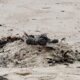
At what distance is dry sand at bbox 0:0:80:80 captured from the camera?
14.1 feet

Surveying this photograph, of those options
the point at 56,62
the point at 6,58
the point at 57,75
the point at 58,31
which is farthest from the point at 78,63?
the point at 58,31

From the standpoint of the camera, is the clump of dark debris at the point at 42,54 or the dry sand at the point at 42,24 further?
the clump of dark debris at the point at 42,54

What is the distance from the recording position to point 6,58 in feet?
16.2

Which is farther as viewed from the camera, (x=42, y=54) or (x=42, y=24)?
(x=42, y=24)

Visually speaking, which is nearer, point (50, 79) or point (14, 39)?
point (50, 79)

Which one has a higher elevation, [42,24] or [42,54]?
[42,54]

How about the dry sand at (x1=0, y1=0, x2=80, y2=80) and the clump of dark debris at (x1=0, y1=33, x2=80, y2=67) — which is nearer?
the dry sand at (x1=0, y1=0, x2=80, y2=80)

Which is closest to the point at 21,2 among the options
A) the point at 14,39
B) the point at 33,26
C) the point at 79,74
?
the point at 33,26

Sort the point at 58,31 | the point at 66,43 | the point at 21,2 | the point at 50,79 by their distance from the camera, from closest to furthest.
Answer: the point at 50,79, the point at 66,43, the point at 58,31, the point at 21,2

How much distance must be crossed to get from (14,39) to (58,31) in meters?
1.07

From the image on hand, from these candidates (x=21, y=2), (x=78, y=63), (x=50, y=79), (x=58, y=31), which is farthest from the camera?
(x=21, y=2)

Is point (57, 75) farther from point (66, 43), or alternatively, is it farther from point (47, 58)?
point (66, 43)

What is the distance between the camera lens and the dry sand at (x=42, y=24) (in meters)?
4.31

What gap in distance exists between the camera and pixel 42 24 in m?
6.78
